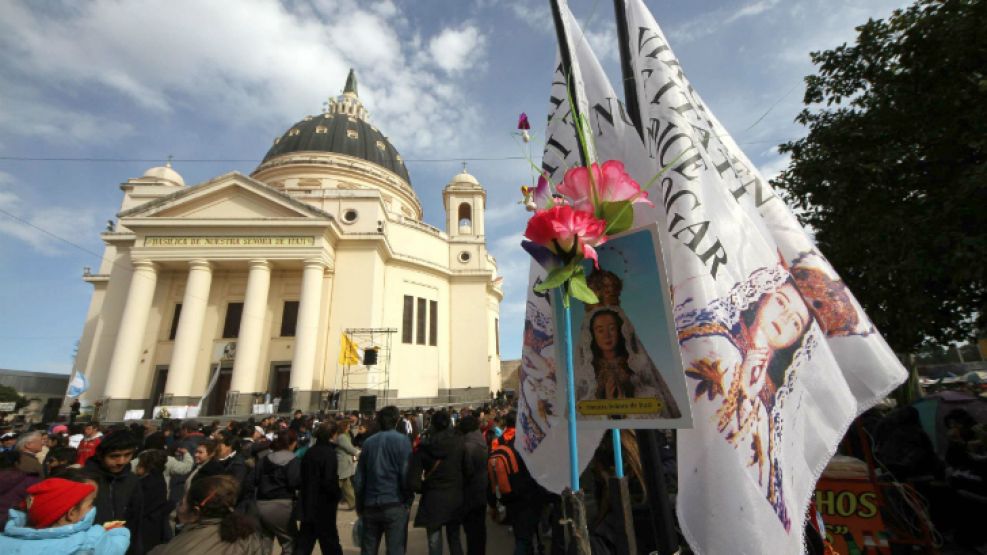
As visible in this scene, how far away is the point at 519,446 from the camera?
2.22 meters

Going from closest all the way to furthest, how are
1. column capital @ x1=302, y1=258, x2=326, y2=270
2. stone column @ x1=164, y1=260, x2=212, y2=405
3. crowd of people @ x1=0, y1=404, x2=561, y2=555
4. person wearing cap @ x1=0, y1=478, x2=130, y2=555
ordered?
person wearing cap @ x1=0, y1=478, x2=130, y2=555 → crowd of people @ x1=0, y1=404, x2=561, y2=555 → stone column @ x1=164, y1=260, x2=212, y2=405 → column capital @ x1=302, y1=258, x2=326, y2=270

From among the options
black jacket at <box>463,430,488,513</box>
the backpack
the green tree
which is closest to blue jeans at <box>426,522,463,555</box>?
black jacket at <box>463,430,488,513</box>

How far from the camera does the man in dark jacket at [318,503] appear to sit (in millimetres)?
3945

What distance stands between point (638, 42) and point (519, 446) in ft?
7.09

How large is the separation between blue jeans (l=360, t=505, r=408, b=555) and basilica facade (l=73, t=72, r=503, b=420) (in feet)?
50.2

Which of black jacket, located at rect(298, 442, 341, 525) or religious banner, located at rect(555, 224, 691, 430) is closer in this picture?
religious banner, located at rect(555, 224, 691, 430)

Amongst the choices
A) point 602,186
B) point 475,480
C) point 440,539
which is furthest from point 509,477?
point 602,186

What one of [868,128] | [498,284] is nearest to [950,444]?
[868,128]

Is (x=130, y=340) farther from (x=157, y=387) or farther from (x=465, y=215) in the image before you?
(x=465, y=215)

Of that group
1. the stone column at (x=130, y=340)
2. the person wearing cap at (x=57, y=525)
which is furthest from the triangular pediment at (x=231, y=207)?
the person wearing cap at (x=57, y=525)

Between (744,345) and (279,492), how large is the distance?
4.28m

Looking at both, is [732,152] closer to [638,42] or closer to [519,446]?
[638,42]

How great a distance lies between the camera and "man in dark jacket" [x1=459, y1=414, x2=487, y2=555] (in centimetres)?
397

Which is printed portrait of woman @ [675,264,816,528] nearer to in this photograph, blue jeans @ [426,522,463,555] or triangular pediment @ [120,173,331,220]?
blue jeans @ [426,522,463,555]
